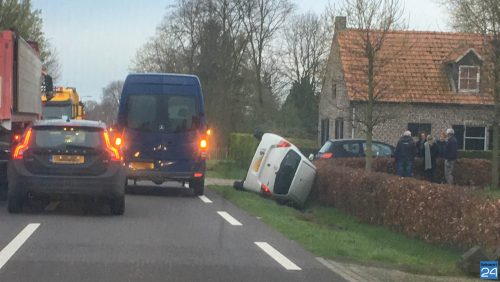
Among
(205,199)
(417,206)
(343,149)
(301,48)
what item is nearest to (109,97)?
(301,48)

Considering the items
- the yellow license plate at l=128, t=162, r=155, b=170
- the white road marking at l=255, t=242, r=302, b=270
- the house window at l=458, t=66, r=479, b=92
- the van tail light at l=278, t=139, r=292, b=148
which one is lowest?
the white road marking at l=255, t=242, r=302, b=270

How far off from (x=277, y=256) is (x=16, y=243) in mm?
3345

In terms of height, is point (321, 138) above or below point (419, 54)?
below

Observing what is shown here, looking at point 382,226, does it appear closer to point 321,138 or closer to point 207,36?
point 321,138

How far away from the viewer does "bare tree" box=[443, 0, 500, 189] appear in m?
23.5

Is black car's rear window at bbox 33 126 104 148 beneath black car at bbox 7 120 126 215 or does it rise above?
above

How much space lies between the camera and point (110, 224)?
43.5ft

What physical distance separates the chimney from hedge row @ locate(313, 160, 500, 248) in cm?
615

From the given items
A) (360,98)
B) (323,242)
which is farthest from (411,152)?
(323,242)

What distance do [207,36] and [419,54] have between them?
19.6 m

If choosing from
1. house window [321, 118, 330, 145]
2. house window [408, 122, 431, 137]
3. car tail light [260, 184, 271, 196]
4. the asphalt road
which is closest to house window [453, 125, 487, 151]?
house window [408, 122, 431, 137]

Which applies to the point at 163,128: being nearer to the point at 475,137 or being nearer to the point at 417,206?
the point at 417,206

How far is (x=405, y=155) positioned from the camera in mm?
22578

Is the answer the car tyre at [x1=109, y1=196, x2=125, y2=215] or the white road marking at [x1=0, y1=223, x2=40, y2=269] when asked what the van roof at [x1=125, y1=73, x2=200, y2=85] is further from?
the white road marking at [x1=0, y1=223, x2=40, y2=269]
